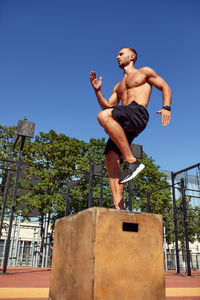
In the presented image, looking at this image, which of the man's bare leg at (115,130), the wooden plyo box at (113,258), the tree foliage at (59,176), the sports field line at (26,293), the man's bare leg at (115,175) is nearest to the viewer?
the wooden plyo box at (113,258)

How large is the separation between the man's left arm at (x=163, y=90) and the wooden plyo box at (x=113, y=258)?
1.07 m

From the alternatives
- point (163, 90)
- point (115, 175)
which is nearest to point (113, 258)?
point (115, 175)

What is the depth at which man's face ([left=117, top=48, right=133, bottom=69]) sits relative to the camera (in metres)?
3.00

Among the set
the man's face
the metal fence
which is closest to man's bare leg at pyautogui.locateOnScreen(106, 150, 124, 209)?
the man's face

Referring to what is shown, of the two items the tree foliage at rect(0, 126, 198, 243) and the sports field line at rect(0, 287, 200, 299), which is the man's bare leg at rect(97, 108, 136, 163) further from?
the tree foliage at rect(0, 126, 198, 243)

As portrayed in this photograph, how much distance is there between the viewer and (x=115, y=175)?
106 inches

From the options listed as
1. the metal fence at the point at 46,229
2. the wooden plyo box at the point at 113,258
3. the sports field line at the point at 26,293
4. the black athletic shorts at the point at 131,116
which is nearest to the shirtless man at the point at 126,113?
the black athletic shorts at the point at 131,116

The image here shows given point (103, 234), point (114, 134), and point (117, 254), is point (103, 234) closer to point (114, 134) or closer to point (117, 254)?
point (117, 254)

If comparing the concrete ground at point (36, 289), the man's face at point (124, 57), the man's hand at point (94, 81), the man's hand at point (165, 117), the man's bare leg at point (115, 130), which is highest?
the man's face at point (124, 57)

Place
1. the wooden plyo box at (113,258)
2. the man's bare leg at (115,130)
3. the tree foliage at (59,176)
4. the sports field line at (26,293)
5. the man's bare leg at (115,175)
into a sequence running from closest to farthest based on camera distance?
the wooden plyo box at (113,258), the man's bare leg at (115,130), the man's bare leg at (115,175), the sports field line at (26,293), the tree foliage at (59,176)

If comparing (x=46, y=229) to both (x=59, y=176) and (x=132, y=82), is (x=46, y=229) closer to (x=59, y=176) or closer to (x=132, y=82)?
(x=59, y=176)

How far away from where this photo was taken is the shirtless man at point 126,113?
8.14 feet

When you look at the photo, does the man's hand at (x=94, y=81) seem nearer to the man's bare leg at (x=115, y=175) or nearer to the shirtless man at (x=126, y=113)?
the shirtless man at (x=126, y=113)

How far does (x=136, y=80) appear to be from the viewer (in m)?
2.75
